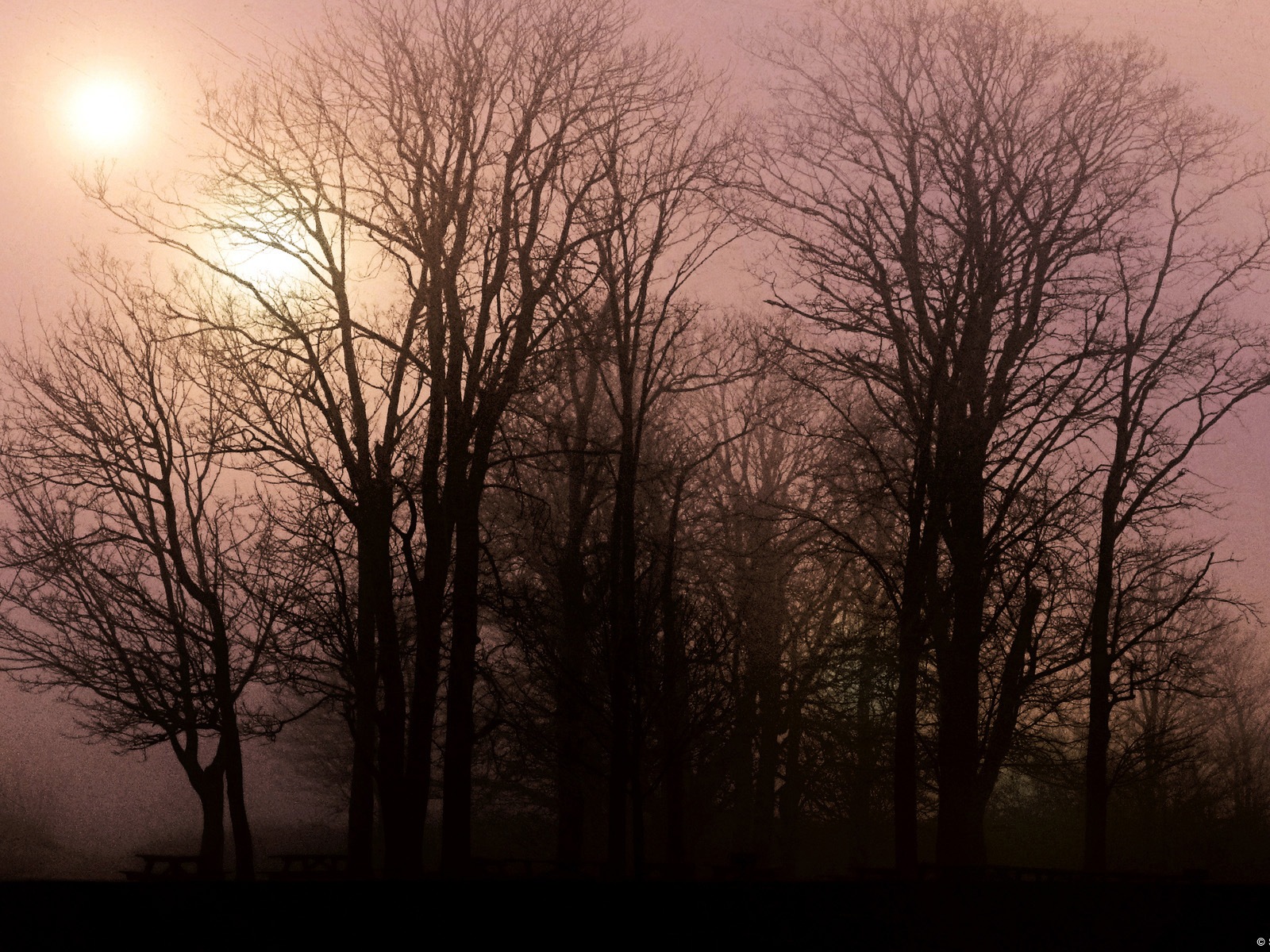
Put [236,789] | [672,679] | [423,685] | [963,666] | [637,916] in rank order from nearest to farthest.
Answer: [637,916]
[423,685]
[672,679]
[963,666]
[236,789]

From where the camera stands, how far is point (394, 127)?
16.0 meters

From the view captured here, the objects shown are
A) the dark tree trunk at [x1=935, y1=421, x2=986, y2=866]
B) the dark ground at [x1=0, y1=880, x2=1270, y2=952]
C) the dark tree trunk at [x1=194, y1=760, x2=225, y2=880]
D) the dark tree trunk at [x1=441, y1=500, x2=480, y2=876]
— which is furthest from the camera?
the dark tree trunk at [x1=194, y1=760, x2=225, y2=880]

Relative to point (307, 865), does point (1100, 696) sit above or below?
above

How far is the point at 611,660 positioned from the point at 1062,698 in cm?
1043

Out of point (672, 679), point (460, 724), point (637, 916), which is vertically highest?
point (672, 679)

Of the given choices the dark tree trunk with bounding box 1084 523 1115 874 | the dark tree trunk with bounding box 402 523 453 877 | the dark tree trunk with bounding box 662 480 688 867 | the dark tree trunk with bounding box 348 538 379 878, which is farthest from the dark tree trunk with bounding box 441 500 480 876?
the dark tree trunk with bounding box 1084 523 1115 874

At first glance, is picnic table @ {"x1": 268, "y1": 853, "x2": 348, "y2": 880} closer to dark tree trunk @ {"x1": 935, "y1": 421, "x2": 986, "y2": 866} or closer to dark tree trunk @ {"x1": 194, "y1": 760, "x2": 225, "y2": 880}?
dark tree trunk @ {"x1": 194, "y1": 760, "x2": 225, "y2": 880}

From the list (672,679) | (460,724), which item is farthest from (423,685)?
(672,679)

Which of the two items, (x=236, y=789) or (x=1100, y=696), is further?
(x=1100, y=696)

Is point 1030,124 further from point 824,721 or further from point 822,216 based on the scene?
point 824,721

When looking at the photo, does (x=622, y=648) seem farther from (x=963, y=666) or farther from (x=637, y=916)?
(x=637, y=916)

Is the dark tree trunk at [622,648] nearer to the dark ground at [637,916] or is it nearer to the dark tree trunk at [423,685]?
the dark tree trunk at [423,685]

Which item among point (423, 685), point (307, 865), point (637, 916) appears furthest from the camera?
point (307, 865)

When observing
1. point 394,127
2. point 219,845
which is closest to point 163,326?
point 394,127
